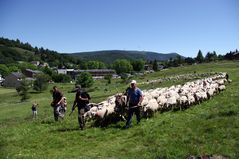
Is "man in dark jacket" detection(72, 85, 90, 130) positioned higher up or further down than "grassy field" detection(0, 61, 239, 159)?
higher up

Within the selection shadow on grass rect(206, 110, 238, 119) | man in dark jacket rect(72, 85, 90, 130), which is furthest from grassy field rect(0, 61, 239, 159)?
man in dark jacket rect(72, 85, 90, 130)

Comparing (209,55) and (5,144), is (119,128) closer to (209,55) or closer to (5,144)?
(5,144)

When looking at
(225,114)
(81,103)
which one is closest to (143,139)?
(81,103)

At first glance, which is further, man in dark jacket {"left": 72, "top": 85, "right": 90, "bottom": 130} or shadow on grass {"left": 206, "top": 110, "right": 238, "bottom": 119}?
man in dark jacket {"left": 72, "top": 85, "right": 90, "bottom": 130}

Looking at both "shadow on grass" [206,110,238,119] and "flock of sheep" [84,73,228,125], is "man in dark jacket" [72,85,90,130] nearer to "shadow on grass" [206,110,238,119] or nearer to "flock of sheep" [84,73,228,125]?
"flock of sheep" [84,73,228,125]

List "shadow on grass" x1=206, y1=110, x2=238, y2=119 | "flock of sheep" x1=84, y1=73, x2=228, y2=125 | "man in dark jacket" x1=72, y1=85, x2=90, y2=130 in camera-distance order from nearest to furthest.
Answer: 1. "shadow on grass" x1=206, y1=110, x2=238, y2=119
2. "man in dark jacket" x1=72, y1=85, x2=90, y2=130
3. "flock of sheep" x1=84, y1=73, x2=228, y2=125

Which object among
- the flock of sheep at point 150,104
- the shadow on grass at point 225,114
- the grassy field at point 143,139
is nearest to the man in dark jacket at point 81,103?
the grassy field at point 143,139

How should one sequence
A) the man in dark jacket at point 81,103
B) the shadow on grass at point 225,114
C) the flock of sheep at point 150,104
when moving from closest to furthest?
the shadow on grass at point 225,114 < the man in dark jacket at point 81,103 < the flock of sheep at point 150,104

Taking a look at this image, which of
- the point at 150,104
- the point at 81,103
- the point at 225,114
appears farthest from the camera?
the point at 150,104

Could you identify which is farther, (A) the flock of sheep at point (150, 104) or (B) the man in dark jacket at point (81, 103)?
(A) the flock of sheep at point (150, 104)

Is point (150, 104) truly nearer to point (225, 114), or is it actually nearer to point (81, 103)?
point (81, 103)

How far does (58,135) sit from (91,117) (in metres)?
2.59

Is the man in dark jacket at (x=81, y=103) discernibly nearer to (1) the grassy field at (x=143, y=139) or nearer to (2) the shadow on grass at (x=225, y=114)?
(1) the grassy field at (x=143, y=139)

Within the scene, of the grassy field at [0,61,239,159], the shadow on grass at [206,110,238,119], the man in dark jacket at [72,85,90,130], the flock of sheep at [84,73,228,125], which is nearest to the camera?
the grassy field at [0,61,239,159]
